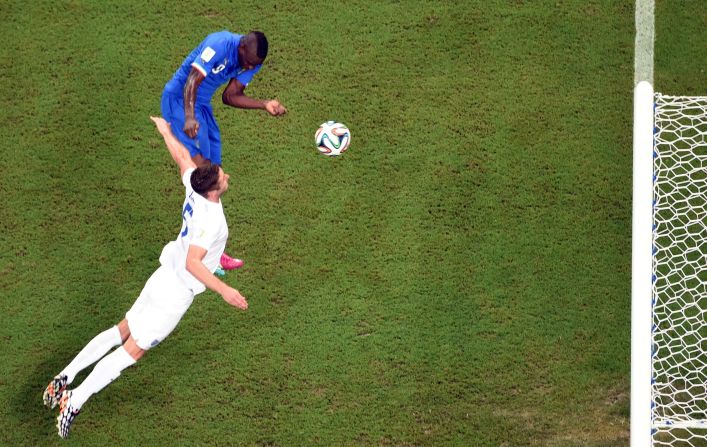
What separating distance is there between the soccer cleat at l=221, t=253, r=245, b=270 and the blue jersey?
1344 millimetres

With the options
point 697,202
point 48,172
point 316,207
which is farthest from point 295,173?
point 697,202

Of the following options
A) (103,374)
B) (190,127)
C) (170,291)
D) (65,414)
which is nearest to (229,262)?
(170,291)

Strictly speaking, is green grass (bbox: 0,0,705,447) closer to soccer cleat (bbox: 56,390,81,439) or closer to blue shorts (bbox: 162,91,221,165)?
soccer cleat (bbox: 56,390,81,439)

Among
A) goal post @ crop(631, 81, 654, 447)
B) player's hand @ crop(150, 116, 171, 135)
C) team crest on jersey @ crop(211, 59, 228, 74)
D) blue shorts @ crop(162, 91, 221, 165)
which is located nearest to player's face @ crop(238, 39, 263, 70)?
team crest on jersey @ crop(211, 59, 228, 74)

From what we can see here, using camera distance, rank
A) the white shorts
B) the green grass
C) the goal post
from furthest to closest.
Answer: the green grass, the white shorts, the goal post

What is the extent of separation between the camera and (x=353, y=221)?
8.26 meters

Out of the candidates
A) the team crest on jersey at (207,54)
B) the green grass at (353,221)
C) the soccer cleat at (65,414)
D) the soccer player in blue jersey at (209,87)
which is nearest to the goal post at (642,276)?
the green grass at (353,221)

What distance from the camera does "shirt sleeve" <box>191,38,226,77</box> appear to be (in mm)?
7262

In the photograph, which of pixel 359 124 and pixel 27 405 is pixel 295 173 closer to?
pixel 359 124

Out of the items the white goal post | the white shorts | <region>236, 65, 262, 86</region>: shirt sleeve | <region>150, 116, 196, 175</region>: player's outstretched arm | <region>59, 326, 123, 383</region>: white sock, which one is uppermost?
<region>236, 65, 262, 86</region>: shirt sleeve

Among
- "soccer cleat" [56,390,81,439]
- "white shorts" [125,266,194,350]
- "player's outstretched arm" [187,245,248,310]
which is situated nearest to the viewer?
"player's outstretched arm" [187,245,248,310]

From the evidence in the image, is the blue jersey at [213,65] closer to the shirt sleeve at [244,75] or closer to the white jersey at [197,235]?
the shirt sleeve at [244,75]

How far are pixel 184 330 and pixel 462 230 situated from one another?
8.61ft

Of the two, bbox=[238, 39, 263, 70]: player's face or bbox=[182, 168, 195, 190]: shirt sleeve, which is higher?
bbox=[238, 39, 263, 70]: player's face
